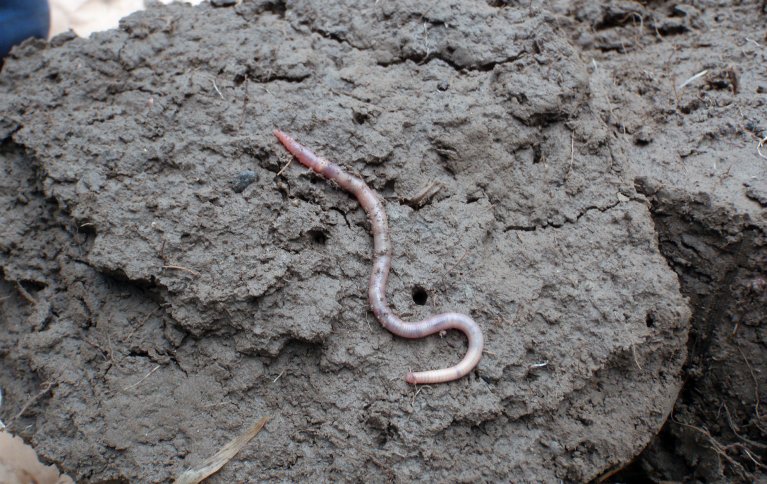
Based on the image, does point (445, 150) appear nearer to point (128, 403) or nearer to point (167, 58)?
point (167, 58)

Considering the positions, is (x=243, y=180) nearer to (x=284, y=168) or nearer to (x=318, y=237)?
(x=284, y=168)

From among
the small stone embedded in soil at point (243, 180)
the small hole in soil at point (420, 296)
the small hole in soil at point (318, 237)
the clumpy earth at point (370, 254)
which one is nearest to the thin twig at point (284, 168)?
the clumpy earth at point (370, 254)

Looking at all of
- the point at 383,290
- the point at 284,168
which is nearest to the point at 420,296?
the point at 383,290

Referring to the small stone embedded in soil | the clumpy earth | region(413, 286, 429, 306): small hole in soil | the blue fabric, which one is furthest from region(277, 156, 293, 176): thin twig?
the blue fabric

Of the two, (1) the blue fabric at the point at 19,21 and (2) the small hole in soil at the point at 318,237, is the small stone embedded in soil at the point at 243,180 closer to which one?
(2) the small hole in soil at the point at 318,237

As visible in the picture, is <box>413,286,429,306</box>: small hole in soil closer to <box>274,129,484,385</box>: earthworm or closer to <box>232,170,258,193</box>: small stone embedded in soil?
<box>274,129,484,385</box>: earthworm

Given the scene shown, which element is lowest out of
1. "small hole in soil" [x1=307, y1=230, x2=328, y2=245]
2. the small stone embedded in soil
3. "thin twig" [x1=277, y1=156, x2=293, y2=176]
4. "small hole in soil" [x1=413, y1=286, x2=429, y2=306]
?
"small hole in soil" [x1=413, y1=286, x2=429, y2=306]
